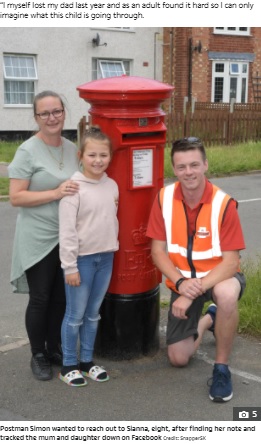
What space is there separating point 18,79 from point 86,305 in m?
17.7

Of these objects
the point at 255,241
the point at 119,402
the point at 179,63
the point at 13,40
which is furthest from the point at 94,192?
the point at 179,63

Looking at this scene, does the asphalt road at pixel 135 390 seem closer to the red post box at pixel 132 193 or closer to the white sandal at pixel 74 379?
the white sandal at pixel 74 379

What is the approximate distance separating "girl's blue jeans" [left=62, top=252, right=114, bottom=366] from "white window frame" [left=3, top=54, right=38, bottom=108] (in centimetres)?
1739

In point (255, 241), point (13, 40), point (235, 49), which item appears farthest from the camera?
point (235, 49)

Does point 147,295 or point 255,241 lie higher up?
point 147,295

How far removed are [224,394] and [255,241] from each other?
434 cm

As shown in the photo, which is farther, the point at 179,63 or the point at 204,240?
the point at 179,63

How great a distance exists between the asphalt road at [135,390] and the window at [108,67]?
60.9ft

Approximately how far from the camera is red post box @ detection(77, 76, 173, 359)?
3455mm

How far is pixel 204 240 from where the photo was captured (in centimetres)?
340

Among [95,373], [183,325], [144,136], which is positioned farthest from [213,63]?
[95,373]
